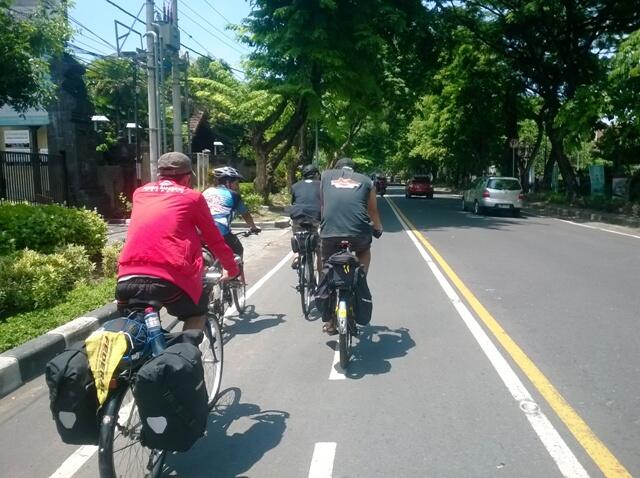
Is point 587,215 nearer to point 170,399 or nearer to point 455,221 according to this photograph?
point 455,221

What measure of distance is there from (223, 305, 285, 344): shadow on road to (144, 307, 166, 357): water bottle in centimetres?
325

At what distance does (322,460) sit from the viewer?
3922mm

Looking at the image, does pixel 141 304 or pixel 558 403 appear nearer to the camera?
pixel 141 304

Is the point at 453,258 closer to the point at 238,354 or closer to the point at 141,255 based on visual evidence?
the point at 238,354

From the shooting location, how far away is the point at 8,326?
645cm

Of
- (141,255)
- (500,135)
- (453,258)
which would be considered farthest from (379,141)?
(141,255)

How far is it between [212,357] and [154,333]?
1235 millimetres

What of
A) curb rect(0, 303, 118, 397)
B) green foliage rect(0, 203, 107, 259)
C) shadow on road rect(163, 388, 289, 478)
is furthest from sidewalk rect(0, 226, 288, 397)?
green foliage rect(0, 203, 107, 259)

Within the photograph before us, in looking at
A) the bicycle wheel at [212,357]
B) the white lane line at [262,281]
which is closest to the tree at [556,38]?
the white lane line at [262,281]

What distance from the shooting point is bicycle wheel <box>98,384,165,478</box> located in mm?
3186

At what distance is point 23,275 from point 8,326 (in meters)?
1.21

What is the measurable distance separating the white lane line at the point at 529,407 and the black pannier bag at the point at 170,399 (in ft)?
7.03

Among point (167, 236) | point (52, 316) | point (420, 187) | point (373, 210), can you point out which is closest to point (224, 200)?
point (373, 210)

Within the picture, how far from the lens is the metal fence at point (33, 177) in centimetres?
1526
